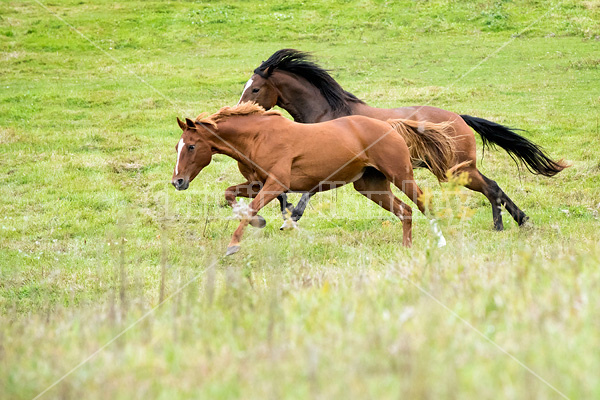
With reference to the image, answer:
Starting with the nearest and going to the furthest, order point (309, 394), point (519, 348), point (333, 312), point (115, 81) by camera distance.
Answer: point (309, 394) < point (519, 348) < point (333, 312) < point (115, 81)

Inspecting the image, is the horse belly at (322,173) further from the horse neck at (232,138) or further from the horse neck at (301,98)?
the horse neck at (301,98)

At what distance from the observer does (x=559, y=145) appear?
1389 centimetres

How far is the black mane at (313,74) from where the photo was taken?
929cm

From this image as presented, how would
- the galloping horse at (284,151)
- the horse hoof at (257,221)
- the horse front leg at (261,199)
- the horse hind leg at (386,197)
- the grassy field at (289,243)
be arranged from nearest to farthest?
the grassy field at (289,243)
the horse front leg at (261,199)
the horse hoof at (257,221)
the galloping horse at (284,151)
the horse hind leg at (386,197)

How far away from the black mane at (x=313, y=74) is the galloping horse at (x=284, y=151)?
173 centimetres

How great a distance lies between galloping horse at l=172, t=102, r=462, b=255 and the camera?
716cm

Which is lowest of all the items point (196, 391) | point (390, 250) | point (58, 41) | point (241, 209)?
point (58, 41)

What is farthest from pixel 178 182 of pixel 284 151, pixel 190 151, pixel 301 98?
pixel 301 98

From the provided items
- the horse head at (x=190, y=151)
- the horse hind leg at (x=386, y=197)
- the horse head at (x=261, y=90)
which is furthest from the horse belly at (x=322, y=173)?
the horse head at (x=261, y=90)

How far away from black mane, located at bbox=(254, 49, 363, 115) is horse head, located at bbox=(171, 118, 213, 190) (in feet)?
8.48

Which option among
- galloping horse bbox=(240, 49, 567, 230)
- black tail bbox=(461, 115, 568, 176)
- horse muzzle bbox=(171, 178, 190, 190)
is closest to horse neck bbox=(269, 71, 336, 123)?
galloping horse bbox=(240, 49, 567, 230)

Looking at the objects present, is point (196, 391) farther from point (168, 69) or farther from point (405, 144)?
point (168, 69)

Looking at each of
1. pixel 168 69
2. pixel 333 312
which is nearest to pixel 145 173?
pixel 333 312

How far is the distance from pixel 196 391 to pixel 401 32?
28.4 m
